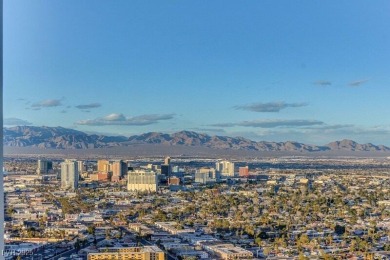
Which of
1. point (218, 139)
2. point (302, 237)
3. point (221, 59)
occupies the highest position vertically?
point (221, 59)

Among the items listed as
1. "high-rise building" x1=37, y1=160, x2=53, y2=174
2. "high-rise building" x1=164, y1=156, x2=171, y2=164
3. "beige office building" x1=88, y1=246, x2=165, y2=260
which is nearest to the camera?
"beige office building" x1=88, y1=246, x2=165, y2=260

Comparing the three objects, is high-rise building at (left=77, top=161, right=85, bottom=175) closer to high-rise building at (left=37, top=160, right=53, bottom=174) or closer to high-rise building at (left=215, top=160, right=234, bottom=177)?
high-rise building at (left=37, top=160, right=53, bottom=174)

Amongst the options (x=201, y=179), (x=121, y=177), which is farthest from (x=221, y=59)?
(x=121, y=177)

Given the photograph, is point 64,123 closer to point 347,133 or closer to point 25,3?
point 25,3

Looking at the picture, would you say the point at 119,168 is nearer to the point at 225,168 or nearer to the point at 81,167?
the point at 81,167

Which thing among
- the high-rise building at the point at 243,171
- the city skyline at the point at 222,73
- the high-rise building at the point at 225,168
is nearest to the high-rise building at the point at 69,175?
the city skyline at the point at 222,73

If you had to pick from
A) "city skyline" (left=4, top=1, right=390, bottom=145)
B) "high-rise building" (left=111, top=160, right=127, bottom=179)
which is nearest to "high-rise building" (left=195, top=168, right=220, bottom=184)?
"city skyline" (left=4, top=1, right=390, bottom=145)
